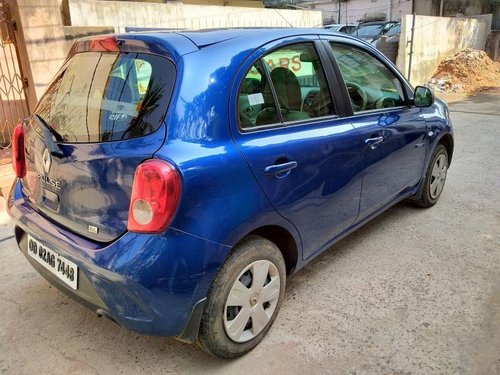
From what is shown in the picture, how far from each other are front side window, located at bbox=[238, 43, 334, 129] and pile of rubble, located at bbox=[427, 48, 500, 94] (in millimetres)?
11867

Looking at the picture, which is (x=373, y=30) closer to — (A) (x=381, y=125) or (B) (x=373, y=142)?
(A) (x=381, y=125)

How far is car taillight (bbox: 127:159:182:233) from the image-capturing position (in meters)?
1.80

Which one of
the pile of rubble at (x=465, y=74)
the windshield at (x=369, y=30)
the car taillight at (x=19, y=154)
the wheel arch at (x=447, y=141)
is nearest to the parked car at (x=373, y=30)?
the windshield at (x=369, y=30)

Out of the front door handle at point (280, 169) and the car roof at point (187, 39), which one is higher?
the car roof at point (187, 39)

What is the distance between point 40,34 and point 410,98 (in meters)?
4.25

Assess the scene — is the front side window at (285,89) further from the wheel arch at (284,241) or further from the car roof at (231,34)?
the wheel arch at (284,241)

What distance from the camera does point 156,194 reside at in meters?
1.81

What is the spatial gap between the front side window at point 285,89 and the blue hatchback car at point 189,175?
0.4 inches

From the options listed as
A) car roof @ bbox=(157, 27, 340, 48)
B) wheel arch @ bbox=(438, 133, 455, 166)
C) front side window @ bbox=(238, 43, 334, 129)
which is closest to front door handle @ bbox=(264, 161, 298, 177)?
front side window @ bbox=(238, 43, 334, 129)

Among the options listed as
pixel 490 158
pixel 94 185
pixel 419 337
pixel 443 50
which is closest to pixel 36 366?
pixel 94 185

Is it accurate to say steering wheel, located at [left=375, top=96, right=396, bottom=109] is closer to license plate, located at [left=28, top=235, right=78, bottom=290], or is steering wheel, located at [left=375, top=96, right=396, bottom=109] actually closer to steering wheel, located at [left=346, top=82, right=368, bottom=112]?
steering wheel, located at [left=346, top=82, right=368, bottom=112]

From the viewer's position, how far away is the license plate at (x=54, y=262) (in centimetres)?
205

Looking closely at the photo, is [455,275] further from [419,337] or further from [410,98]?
[410,98]

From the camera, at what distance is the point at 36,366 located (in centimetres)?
227
